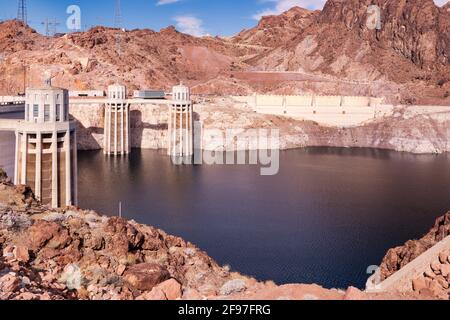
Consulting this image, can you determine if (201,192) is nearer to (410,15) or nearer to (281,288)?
(281,288)

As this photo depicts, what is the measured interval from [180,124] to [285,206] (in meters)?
38.9

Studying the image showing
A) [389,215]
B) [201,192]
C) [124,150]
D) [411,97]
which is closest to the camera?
[389,215]

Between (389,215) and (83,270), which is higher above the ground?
(83,270)

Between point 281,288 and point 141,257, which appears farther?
point 141,257

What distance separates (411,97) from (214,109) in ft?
143

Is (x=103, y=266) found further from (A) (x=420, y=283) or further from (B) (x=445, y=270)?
(B) (x=445, y=270)

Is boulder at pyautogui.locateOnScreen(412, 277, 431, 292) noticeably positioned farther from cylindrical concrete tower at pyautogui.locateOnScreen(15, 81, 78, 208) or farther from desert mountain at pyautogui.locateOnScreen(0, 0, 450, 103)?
desert mountain at pyautogui.locateOnScreen(0, 0, 450, 103)

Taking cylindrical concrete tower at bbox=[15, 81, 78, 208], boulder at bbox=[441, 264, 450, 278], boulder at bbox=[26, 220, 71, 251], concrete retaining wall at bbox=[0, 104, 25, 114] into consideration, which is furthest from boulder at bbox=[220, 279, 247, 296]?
concrete retaining wall at bbox=[0, 104, 25, 114]

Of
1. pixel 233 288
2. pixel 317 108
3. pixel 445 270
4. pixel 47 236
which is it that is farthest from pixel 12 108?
pixel 317 108

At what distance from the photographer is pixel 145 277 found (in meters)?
13.5

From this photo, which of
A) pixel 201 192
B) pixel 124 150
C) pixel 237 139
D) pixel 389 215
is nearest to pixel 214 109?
pixel 237 139

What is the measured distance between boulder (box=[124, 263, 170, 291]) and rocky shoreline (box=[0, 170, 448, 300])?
1.0 inches

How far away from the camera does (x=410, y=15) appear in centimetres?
13675
